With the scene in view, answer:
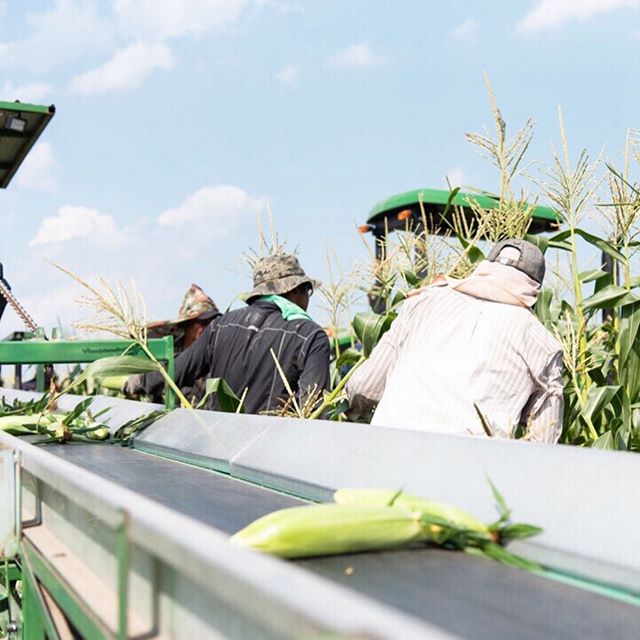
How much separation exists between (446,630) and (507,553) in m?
0.34

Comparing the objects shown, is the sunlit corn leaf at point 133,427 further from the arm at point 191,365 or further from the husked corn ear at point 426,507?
the husked corn ear at point 426,507

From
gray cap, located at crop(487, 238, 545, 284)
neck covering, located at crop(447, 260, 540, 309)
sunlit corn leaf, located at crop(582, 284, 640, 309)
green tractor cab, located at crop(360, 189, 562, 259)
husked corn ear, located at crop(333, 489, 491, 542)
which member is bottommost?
husked corn ear, located at crop(333, 489, 491, 542)

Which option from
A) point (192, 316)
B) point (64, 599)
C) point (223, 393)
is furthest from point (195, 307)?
point (64, 599)

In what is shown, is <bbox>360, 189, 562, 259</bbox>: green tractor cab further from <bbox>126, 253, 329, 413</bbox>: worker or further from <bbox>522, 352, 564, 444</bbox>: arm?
<bbox>522, 352, 564, 444</bbox>: arm

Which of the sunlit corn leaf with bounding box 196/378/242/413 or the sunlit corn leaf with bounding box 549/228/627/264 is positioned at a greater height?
the sunlit corn leaf with bounding box 549/228/627/264

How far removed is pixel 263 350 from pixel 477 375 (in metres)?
1.49

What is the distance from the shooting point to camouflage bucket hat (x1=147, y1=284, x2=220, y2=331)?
16.9ft

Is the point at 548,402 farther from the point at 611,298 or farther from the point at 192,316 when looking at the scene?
the point at 192,316

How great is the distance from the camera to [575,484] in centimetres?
131

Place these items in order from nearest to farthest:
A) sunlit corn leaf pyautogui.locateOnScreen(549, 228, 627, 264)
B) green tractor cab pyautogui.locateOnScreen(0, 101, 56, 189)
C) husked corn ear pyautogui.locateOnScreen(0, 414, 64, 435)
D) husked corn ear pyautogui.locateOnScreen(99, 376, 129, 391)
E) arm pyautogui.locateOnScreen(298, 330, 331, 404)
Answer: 1. husked corn ear pyautogui.locateOnScreen(0, 414, 64, 435)
2. sunlit corn leaf pyautogui.locateOnScreen(549, 228, 627, 264)
3. arm pyautogui.locateOnScreen(298, 330, 331, 404)
4. husked corn ear pyautogui.locateOnScreen(99, 376, 129, 391)
5. green tractor cab pyautogui.locateOnScreen(0, 101, 56, 189)

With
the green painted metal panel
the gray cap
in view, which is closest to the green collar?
the gray cap

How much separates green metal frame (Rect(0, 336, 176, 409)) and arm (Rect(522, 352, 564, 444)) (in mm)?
1346

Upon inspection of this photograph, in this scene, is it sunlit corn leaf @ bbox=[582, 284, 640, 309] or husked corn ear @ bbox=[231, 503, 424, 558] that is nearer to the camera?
husked corn ear @ bbox=[231, 503, 424, 558]

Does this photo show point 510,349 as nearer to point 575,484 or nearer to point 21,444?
point 575,484
